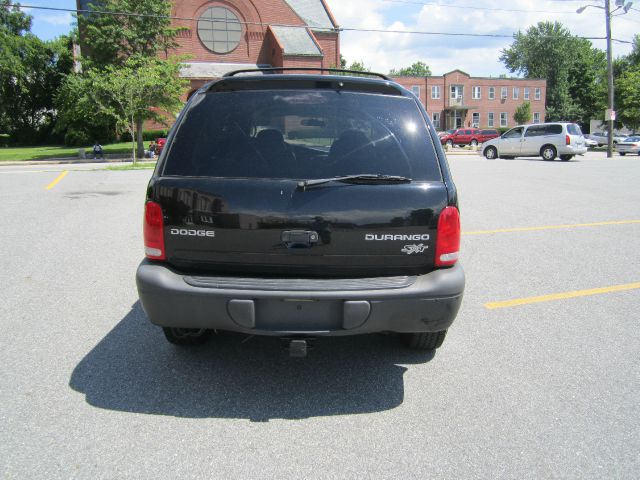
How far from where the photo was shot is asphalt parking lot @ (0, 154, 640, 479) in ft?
8.02

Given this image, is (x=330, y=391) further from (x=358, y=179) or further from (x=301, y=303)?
(x=358, y=179)

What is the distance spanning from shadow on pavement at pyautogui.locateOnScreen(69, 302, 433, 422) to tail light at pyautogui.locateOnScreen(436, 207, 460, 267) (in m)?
0.89

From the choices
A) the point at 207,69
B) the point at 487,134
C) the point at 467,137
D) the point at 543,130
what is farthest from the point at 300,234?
the point at 487,134

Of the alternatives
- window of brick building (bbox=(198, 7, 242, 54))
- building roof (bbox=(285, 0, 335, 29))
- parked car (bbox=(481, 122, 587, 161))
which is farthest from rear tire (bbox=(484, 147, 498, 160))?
building roof (bbox=(285, 0, 335, 29))

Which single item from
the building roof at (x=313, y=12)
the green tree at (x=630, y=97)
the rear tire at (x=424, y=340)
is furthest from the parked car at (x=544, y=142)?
the green tree at (x=630, y=97)

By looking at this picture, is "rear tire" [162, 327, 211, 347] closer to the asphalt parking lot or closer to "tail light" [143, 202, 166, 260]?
the asphalt parking lot

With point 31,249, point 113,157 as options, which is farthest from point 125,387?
point 113,157

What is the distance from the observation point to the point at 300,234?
2.80 meters

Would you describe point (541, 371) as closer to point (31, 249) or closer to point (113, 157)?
point (31, 249)

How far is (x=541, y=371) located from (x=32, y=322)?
399cm

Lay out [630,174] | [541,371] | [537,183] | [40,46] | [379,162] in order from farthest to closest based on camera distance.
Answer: [40,46] → [630,174] → [537,183] → [541,371] → [379,162]

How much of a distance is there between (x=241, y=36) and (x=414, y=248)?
45611 mm

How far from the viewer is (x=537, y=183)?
14000 millimetres

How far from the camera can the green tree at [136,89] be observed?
85.3ft
